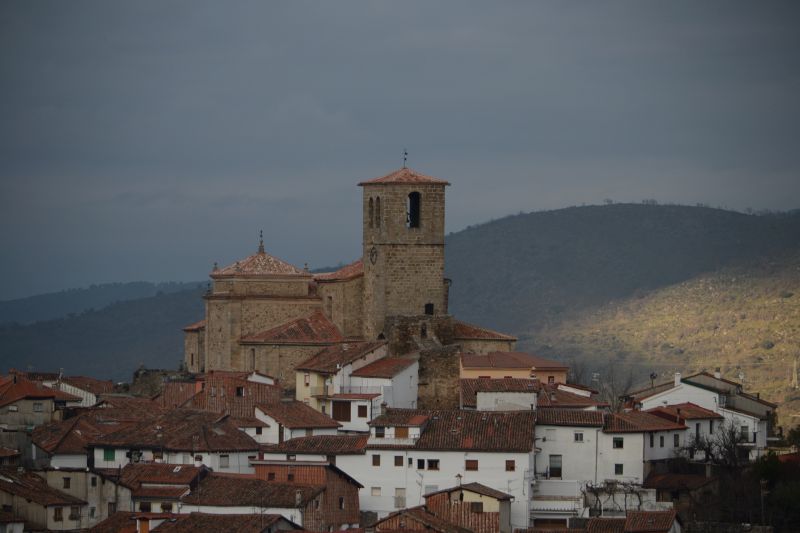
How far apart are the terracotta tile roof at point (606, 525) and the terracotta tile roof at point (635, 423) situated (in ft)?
19.4

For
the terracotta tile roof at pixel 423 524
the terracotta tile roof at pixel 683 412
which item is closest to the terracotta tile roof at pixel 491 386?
the terracotta tile roof at pixel 683 412

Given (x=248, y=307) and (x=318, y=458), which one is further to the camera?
(x=248, y=307)

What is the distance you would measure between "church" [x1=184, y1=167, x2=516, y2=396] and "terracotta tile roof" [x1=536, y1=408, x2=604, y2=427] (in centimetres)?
826

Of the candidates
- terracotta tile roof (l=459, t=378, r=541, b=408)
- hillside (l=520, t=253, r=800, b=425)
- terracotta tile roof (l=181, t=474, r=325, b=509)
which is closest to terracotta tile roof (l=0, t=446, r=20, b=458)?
terracotta tile roof (l=181, t=474, r=325, b=509)

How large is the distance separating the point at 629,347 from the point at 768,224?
42587 mm

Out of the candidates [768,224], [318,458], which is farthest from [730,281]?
[318,458]

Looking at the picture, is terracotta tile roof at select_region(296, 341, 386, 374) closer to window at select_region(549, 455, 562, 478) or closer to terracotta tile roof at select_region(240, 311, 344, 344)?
terracotta tile roof at select_region(240, 311, 344, 344)

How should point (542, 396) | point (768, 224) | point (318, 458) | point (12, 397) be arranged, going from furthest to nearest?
point (768, 224) < point (12, 397) < point (542, 396) < point (318, 458)

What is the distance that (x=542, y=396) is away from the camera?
68.0 metres

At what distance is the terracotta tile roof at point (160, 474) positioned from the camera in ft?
198

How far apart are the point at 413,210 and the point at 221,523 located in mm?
22752

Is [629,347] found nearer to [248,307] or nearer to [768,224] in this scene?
[768,224]

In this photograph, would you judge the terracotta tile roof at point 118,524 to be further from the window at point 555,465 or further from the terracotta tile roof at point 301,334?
the terracotta tile roof at point 301,334

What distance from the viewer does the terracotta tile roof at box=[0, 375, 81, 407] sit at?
73.5m
